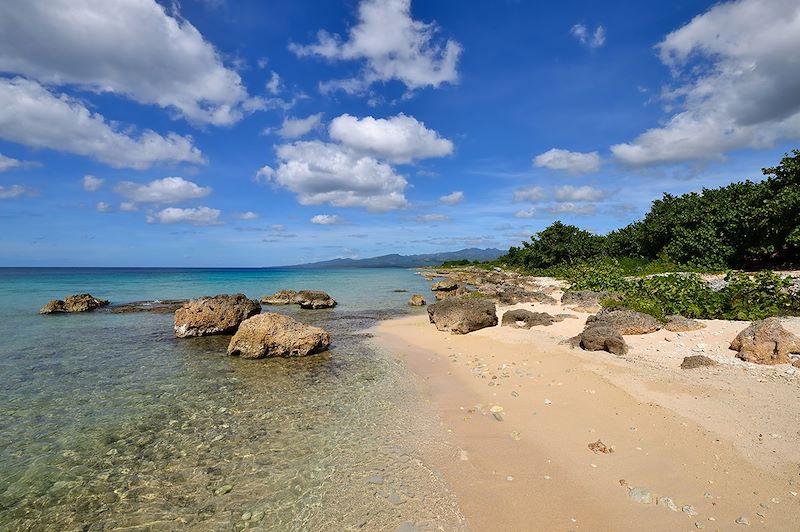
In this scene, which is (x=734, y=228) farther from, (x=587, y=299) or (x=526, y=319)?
(x=526, y=319)

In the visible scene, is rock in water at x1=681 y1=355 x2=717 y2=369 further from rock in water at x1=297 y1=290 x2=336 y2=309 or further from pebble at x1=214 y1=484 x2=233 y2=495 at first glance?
rock in water at x1=297 y1=290 x2=336 y2=309

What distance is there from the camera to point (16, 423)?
904cm

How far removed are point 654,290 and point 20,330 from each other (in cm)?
3442

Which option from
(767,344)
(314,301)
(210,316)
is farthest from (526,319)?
(314,301)

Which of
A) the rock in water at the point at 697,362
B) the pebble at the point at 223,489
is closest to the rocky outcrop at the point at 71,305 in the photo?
the pebble at the point at 223,489

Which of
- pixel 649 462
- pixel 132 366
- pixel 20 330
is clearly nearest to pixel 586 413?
pixel 649 462

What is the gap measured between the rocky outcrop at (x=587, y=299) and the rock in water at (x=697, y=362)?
1154 cm

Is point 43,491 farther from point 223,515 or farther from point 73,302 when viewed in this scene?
point 73,302

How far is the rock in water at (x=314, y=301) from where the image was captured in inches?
1344

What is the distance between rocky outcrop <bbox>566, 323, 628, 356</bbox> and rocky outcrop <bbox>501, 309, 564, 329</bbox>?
4.49m

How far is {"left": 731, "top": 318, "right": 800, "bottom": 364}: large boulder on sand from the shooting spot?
33.2 ft

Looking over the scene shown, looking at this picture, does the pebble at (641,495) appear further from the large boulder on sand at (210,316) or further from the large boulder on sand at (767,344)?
the large boulder on sand at (210,316)

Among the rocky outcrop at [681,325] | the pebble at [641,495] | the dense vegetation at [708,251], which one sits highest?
the dense vegetation at [708,251]

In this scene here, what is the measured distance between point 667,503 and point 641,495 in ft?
1.04
